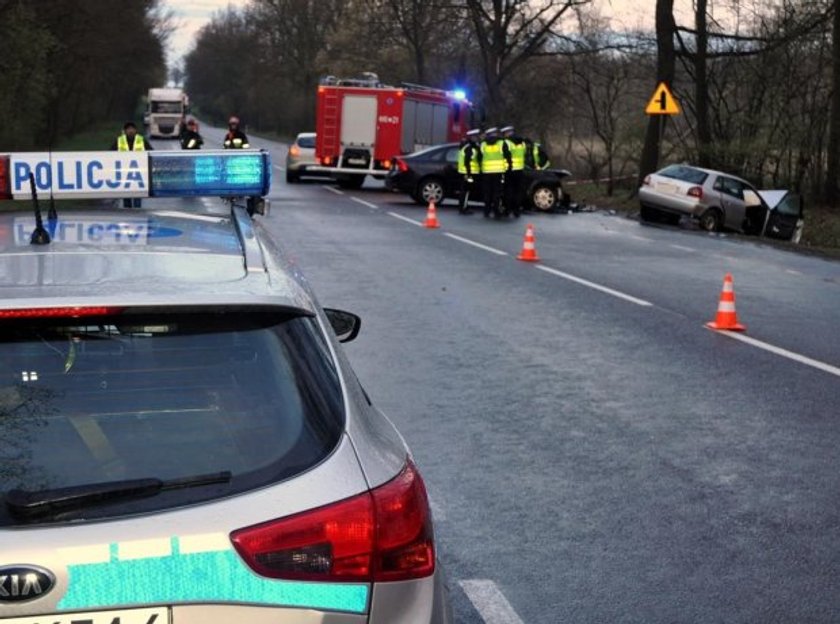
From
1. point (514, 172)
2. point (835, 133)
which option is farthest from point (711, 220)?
point (835, 133)

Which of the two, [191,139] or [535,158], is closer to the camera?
[191,139]

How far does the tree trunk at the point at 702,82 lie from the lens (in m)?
34.1

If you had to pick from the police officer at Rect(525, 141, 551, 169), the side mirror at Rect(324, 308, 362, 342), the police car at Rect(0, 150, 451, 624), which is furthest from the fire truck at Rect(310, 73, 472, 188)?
the police car at Rect(0, 150, 451, 624)

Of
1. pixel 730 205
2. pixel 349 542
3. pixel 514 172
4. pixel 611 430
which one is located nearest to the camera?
pixel 349 542

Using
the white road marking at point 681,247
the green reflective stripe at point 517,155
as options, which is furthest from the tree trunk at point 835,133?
the white road marking at point 681,247

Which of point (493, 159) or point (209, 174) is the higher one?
point (209, 174)

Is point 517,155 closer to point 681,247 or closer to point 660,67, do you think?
point 681,247

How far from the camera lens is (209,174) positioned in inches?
176

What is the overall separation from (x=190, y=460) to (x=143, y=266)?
622mm

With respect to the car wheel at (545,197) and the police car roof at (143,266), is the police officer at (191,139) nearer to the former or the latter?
the car wheel at (545,197)

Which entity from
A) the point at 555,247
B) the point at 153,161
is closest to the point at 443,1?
the point at 555,247

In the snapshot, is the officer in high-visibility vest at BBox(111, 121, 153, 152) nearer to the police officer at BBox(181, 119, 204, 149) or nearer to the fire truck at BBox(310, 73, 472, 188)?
the police officer at BBox(181, 119, 204, 149)

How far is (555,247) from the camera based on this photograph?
1970 cm

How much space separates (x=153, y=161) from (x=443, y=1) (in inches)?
1877
